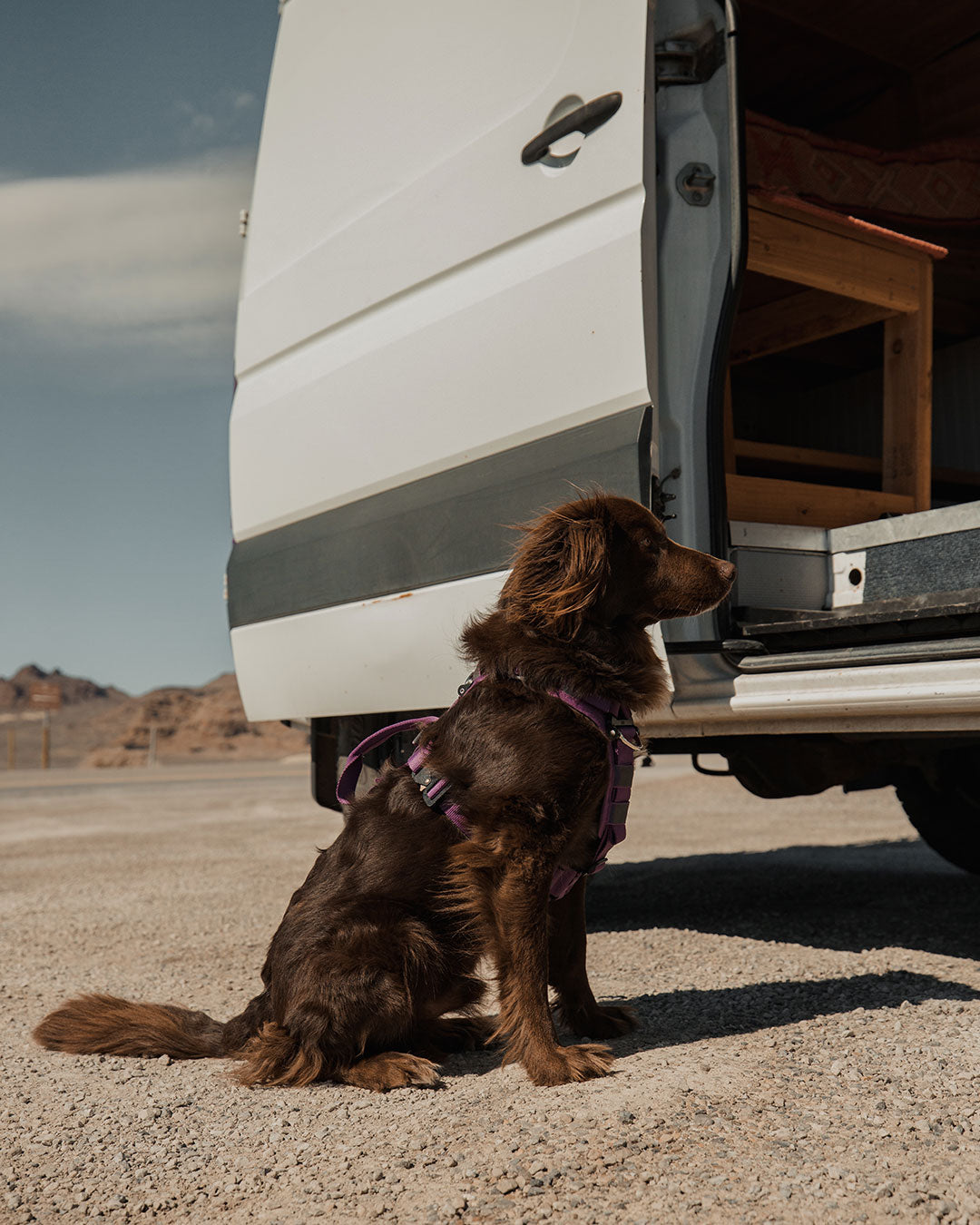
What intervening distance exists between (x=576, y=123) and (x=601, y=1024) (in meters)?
2.40

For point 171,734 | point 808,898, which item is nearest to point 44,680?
point 171,734

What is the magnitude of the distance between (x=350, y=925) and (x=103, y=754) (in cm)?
3140

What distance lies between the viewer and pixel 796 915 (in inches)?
185

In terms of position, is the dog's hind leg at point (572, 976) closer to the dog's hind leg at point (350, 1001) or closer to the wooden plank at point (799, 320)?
the dog's hind leg at point (350, 1001)

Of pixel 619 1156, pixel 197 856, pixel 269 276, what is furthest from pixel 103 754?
pixel 619 1156

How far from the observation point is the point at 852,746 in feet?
12.4

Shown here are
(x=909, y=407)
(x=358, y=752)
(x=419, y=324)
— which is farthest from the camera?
(x=909, y=407)

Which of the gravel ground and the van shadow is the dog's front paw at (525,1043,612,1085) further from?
the van shadow

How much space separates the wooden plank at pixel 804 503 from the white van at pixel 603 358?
13 millimetres

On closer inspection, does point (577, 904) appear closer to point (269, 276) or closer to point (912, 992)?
point (912, 992)

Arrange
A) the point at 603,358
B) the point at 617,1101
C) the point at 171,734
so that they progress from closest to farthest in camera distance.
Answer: the point at 617,1101 < the point at 603,358 < the point at 171,734

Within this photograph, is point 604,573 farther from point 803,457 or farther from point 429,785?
point 803,457

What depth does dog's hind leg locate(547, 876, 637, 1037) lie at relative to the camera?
112 inches

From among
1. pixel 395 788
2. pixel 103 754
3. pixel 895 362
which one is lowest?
pixel 103 754
